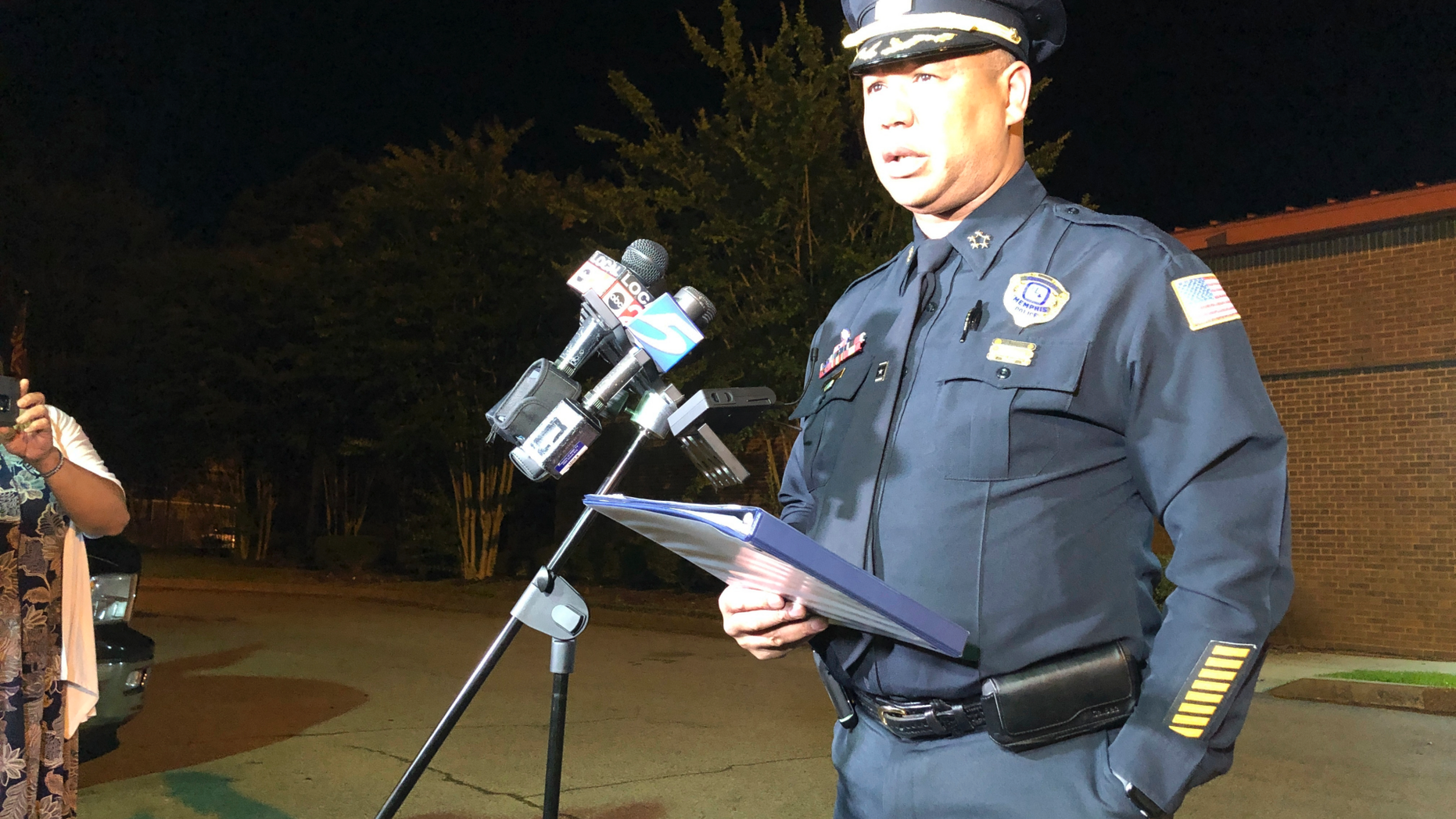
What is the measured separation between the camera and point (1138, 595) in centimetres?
164

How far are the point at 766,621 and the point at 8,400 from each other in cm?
205

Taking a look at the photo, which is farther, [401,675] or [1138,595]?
[401,675]

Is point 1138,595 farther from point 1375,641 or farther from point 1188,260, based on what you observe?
point 1375,641

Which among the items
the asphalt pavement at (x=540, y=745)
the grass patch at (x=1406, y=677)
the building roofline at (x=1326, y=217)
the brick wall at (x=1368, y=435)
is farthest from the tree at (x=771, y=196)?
the grass patch at (x=1406, y=677)

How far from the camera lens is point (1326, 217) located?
1088 cm

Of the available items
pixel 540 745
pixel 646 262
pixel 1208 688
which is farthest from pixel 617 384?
pixel 540 745

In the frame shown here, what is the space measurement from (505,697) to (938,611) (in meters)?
6.97

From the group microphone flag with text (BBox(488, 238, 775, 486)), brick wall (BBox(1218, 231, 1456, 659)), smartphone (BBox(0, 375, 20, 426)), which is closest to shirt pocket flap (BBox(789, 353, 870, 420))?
microphone flag with text (BBox(488, 238, 775, 486))

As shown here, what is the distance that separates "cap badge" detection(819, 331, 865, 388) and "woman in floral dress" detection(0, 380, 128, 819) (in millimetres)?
2007

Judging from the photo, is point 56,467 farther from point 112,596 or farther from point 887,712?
point 112,596

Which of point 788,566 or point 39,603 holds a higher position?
point 788,566

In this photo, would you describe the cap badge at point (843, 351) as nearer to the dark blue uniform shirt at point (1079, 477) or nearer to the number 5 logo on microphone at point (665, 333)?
the dark blue uniform shirt at point (1079, 477)

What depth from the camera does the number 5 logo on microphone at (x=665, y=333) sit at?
2.31 meters

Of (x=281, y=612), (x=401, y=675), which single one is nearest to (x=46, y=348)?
(x=281, y=612)
